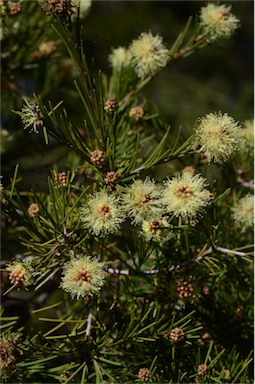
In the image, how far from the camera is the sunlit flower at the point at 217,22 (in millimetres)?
541

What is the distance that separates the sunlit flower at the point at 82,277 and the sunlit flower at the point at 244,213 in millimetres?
166

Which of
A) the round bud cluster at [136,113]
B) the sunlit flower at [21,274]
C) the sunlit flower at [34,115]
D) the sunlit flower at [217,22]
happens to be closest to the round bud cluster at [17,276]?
the sunlit flower at [21,274]

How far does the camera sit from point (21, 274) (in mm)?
390

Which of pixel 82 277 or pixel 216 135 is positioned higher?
pixel 216 135

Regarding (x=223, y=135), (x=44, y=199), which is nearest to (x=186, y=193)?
(x=223, y=135)

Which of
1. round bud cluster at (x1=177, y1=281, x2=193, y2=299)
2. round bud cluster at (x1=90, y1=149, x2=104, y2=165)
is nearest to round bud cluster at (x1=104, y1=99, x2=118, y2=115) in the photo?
round bud cluster at (x1=90, y1=149, x2=104, y2=165)

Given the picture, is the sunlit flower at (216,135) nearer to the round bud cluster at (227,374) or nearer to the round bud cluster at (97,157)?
the round bud cluster at (97,157)

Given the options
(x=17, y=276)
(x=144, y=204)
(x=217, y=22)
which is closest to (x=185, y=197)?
(x=144, y=204)

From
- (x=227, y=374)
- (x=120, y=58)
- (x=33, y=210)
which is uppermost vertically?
(x=120, y=58)

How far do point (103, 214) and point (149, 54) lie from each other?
0.61ft

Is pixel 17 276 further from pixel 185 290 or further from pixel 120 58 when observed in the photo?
pixel 120 58

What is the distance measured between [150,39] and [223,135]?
150 mm

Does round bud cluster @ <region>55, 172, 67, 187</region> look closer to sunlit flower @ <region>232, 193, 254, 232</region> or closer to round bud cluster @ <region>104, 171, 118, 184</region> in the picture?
round bud cluster @ <region>104, 171, 118, 184</region>

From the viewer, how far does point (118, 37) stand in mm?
2127
